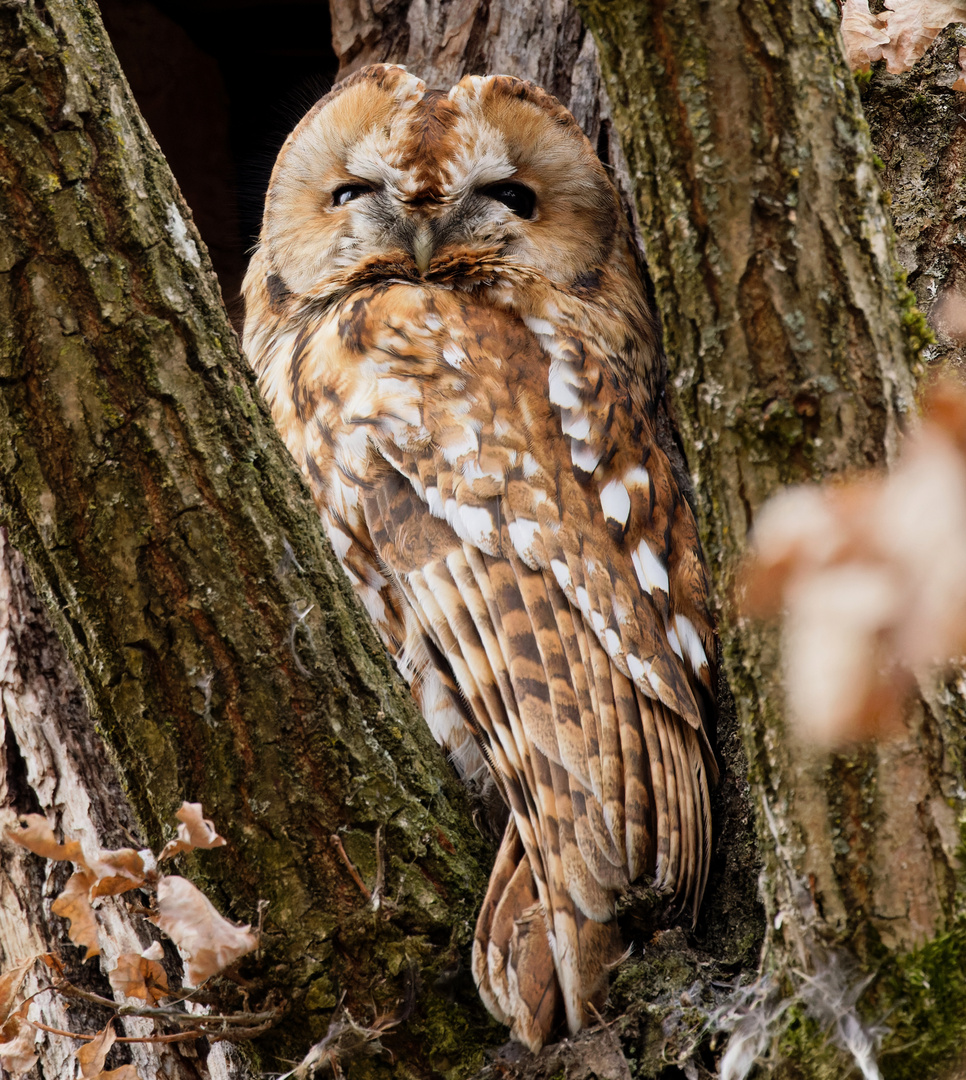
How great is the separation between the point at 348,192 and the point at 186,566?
1438mm

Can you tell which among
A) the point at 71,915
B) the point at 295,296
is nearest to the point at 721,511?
the point at 71,915

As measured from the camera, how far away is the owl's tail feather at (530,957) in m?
1.46

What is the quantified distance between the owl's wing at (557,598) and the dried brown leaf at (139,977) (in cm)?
44

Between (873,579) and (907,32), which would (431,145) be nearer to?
(907,32)

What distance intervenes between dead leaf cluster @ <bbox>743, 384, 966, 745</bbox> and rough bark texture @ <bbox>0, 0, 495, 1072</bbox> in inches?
25.4

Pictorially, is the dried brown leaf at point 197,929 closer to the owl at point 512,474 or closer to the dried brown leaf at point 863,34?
the owl at point 512,474

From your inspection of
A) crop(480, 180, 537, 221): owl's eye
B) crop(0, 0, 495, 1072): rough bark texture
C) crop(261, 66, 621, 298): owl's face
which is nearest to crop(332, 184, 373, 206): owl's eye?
crop(261, 66, 621, 298): owl's face

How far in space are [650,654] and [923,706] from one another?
0.85 meters

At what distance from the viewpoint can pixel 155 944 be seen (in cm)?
133

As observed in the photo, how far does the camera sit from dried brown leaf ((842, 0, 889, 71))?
209 cm

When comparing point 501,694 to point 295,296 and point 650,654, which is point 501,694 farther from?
point 295,296

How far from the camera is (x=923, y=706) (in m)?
0.96

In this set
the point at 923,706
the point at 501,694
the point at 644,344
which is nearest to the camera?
the point at 923,706

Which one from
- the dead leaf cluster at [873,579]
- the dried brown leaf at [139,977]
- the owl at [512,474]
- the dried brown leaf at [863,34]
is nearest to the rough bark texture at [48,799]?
the dried brown leaf at [139,977]
